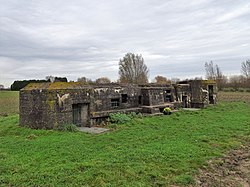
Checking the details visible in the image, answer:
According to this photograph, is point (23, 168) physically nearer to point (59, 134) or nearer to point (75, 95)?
point (59, 134)

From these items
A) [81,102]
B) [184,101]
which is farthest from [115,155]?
[184,101]

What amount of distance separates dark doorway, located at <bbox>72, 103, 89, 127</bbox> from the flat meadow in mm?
1832

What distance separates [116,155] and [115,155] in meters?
0.03

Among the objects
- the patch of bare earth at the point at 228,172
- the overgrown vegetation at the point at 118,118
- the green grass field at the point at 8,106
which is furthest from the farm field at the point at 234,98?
the green grass field at the point at 8,106

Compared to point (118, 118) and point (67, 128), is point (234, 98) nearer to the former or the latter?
point (118, 118)

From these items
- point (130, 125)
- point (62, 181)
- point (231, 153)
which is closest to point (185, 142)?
point (231, 153)

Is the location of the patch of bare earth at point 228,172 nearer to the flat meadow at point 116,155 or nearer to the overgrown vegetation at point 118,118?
the flat meadow at point 116,155

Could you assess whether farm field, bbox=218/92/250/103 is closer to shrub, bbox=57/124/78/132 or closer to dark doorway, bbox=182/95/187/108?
dark doorway, bbox=182/95/187/108

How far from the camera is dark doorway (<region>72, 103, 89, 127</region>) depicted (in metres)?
13.0

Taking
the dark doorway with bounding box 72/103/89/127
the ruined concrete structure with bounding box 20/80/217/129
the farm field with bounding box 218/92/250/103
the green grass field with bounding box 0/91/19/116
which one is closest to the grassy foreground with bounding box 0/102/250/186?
the ruined concrete structure with bounding box 20/80/217/129

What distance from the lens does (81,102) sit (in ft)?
42.4

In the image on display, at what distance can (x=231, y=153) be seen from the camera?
7.99 m

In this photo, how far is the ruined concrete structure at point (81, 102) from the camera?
39.3 feet

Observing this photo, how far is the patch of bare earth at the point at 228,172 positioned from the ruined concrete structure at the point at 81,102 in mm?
8039
